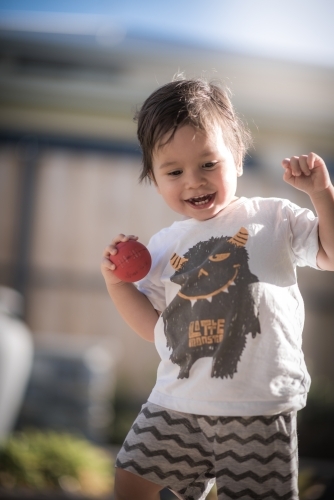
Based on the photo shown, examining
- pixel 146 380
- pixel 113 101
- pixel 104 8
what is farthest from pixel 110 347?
pixel 104 8

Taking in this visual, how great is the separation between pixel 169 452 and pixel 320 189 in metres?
0.80

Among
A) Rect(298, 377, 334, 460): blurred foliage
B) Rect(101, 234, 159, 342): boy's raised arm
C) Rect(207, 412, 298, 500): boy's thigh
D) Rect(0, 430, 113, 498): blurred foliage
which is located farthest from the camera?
Rect(298, 377, 334, 460): blurred foliage

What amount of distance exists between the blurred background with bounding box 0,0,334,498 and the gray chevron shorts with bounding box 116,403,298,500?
4577 mm

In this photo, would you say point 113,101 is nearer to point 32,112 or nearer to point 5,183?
point 32,112

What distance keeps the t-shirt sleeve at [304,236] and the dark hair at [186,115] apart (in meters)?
0.26

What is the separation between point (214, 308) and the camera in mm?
1791

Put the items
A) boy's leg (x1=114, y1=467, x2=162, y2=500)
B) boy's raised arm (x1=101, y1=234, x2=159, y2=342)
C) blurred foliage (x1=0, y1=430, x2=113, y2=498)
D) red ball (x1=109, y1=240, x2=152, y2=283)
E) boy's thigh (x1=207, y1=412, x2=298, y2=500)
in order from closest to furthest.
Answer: boy's thigh (x1=207, y1=412, x2=298, y2=500) → boy's leg (x1=114, y1=467, x2=162, y2=500) → red ball (x1=109, y1=240, x2=152, y2=283) → boy's raised arm (x1=101, y1=234, x2=159, y2=342) → blurred foliage (x1=0, y1=430, x2=113, y2=498)

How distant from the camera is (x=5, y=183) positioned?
7.54m

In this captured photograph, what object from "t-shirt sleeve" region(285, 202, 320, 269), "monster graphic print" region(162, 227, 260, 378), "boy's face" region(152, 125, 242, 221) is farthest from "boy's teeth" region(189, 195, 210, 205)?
"t-shirt sleeve" region(285, 202, 320, 269)

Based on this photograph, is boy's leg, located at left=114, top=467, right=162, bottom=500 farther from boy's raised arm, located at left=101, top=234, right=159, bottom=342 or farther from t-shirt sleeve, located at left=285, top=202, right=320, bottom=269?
t-shirt sleeve, located at left=285, top=202, right=320, bottom=269

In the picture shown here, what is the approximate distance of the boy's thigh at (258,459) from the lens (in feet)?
5.58

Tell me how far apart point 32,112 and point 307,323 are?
388cm

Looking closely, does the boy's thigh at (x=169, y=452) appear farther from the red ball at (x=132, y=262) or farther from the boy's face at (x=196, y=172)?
the boy's face at (x=196, y=172)

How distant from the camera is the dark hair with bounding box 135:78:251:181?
187 centimetres
